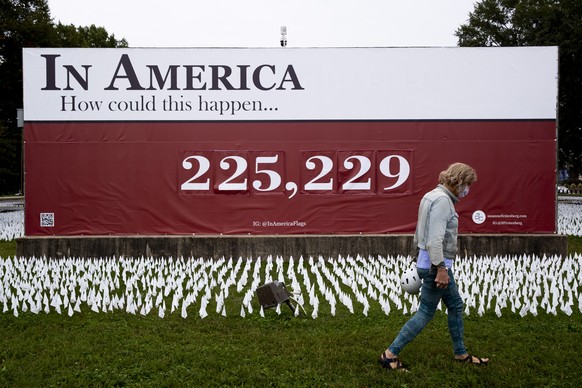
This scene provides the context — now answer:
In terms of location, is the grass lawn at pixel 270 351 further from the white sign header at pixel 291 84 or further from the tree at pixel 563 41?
the tree at pixel 563 41

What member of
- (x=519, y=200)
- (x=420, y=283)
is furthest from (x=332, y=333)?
(x=519, y=200)

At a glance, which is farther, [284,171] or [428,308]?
[284,171]

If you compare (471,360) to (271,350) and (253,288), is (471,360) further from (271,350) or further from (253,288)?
(253,288)

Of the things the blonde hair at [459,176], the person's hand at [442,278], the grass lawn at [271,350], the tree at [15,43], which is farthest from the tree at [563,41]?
the tree at [15,43]

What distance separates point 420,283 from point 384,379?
0.99 meters

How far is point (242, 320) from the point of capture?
7250mm

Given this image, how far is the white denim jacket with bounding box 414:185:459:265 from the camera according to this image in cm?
501

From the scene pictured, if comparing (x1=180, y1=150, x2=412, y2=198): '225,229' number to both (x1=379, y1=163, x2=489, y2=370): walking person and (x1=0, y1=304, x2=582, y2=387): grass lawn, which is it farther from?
(x1=379, y1=163, x2=489, y2=370): walking person

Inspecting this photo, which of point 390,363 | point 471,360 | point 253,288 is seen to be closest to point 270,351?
point 390,363

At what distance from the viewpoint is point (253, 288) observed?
870cm

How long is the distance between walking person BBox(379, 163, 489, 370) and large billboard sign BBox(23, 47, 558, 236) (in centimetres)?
697

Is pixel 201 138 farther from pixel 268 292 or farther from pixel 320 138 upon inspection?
pixel 268 292

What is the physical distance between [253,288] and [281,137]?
14.9 feet

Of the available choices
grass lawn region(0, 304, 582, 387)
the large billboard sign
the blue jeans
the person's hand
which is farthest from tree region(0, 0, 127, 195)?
the person's hand
